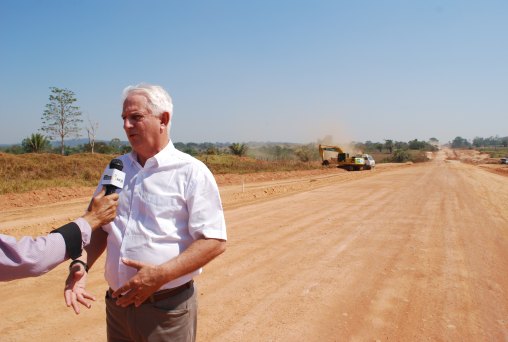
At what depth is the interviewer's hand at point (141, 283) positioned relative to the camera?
1.85 m

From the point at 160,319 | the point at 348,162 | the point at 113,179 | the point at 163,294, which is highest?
the point at 113,179

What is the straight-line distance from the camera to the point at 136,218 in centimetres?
206

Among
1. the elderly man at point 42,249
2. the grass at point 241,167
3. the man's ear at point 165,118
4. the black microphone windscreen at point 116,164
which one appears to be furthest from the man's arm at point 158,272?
the grass at point 241,167

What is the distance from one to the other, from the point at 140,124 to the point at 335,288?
389cm

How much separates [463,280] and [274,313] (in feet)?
9.63

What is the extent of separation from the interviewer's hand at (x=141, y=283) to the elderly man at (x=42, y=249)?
24cm

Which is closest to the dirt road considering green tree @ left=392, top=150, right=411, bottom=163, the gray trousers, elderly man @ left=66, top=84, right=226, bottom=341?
the gray trousers

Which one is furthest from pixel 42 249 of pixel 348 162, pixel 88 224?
pixel 348 162

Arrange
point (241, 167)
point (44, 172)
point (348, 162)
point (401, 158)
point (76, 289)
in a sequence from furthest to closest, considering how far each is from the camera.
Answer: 1. point (401, 158)
2. point (348, 162)
3. point (241, 167)
4. point (44, 172)
5. point (76, 289)

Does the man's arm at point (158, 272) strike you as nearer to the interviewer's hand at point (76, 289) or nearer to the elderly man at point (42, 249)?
the elderly man at point (42, 249)

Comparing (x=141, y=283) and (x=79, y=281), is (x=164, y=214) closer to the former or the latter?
(x=141, y=283)

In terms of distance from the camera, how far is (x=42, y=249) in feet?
5.40

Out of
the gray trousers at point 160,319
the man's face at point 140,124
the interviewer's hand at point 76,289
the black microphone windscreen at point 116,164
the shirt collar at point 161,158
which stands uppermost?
the man's face at point 140,124

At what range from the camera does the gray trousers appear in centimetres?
205
